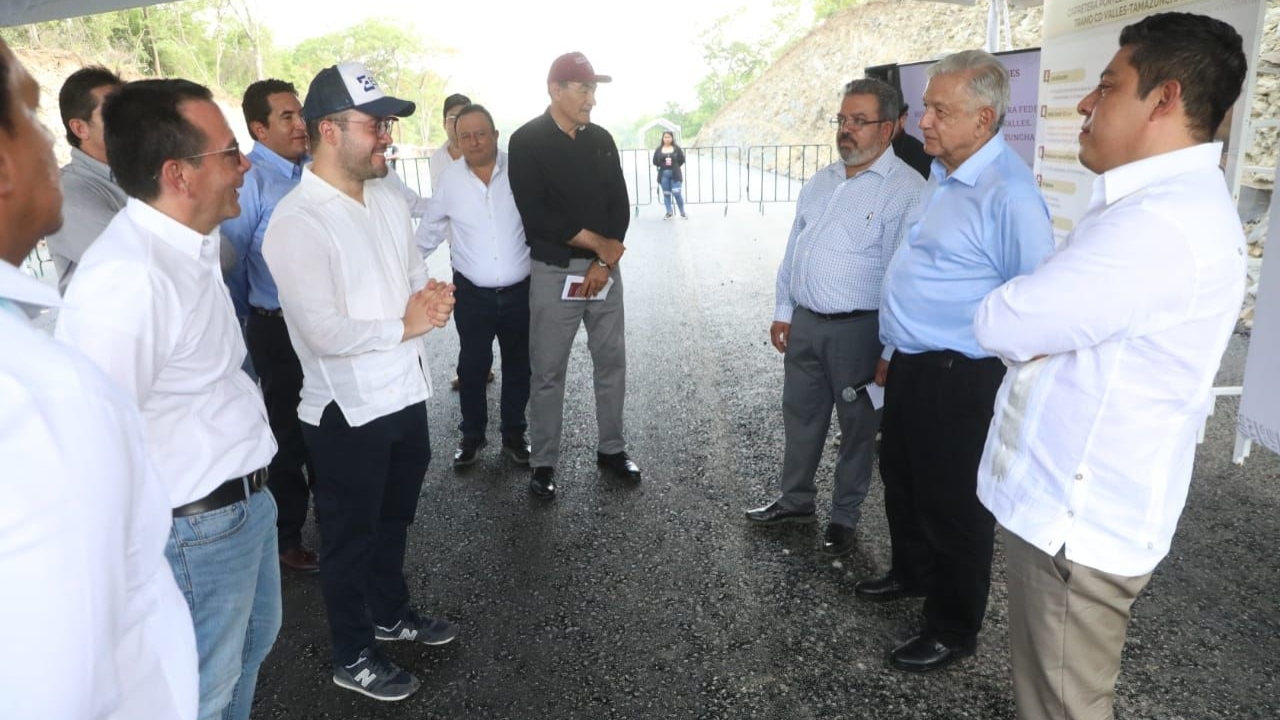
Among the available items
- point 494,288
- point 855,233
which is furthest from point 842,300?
point 494,288

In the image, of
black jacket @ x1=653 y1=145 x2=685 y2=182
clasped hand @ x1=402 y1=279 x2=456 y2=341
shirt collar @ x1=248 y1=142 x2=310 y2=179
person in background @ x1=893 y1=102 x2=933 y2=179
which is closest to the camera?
clasped hand @ x1=402 y1=279 x2=456 y2=341

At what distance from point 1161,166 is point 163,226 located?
2.09 metres

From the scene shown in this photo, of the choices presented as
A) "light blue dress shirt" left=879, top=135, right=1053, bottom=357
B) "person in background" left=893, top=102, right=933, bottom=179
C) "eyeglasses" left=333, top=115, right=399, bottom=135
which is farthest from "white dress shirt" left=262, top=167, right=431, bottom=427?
"person in background" left=893, top=102, right=933, bottom=179

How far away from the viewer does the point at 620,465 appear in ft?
13.3

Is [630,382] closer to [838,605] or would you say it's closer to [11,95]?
[838,605]

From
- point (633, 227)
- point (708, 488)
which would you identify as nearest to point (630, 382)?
point (708, 488)

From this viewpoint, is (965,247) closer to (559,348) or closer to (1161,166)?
(1161,166)

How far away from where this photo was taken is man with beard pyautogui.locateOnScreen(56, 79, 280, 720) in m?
1.52

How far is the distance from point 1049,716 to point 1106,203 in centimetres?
117

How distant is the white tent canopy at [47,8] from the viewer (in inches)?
198

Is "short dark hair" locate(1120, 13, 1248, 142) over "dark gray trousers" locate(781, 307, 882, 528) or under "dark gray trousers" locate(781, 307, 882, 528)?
over

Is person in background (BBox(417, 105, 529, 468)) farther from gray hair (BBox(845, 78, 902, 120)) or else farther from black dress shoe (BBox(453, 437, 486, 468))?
gray hair (BBox(845, 78, 902, 120))

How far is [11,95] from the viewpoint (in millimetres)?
842

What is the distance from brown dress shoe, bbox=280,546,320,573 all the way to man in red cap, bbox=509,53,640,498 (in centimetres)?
108
